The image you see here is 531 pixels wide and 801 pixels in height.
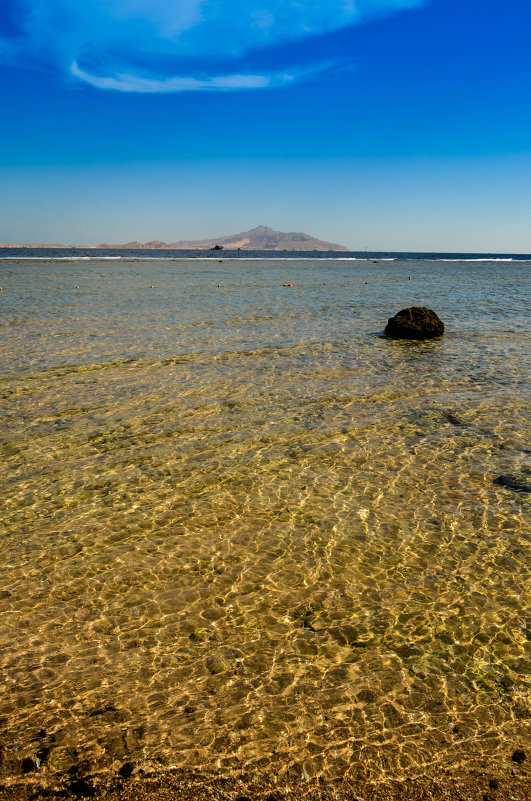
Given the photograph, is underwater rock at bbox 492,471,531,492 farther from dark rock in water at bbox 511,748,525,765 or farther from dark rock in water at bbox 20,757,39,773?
dark rock in water at bbox 20,757,39,773

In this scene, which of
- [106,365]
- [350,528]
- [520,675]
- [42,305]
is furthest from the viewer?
[42,305]

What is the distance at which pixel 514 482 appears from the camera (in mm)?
7703

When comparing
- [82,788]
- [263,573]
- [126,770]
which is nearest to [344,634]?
[263,573]

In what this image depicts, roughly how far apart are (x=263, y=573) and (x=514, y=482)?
14.6 ft

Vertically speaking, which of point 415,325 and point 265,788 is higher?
point 415,325

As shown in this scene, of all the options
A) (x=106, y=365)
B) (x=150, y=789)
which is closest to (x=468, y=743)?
(x=150, y=789)

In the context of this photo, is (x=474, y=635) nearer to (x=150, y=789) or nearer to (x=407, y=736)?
(x=407, y=736)

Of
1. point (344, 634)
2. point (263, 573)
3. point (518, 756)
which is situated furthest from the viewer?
point (263, 573)

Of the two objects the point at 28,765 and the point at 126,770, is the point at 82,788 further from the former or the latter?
the point at 28,765

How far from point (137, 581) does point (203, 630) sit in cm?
106

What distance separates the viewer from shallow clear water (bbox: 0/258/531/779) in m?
3.76

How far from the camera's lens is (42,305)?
26891 millimetres

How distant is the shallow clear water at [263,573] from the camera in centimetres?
376

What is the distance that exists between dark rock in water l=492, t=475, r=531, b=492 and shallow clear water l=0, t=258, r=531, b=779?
143 millimetres
